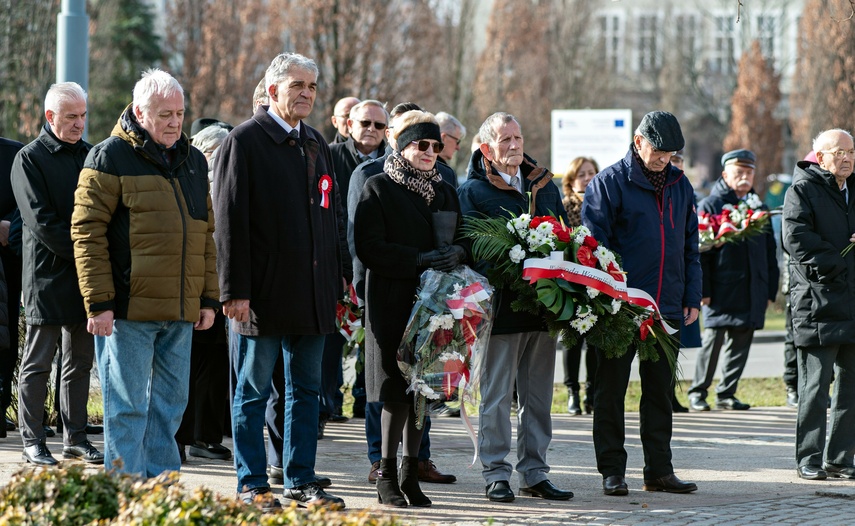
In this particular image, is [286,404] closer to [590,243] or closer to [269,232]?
[269,232]

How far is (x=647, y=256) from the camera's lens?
7.32 metres

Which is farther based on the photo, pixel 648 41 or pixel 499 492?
pixel 648 41

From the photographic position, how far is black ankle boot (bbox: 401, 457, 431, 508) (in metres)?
6.58

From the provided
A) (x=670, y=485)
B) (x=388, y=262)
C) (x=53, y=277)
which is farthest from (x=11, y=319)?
(x=670, y=485)

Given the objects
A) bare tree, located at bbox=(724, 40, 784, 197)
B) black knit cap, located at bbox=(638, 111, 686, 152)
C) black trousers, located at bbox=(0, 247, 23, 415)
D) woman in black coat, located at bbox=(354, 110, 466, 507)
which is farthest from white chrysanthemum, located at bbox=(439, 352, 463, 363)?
bare tree, located at bbox=(724, 40, 784, 197)

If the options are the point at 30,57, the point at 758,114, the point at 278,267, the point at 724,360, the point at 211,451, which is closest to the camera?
the point at 278,267

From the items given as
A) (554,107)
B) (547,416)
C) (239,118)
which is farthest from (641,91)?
(547,416)

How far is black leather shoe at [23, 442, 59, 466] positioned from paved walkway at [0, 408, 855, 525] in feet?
0.32

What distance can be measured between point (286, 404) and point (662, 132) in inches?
111

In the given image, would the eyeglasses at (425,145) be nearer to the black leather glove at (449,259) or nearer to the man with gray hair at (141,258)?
the black leather glove at (449,259)

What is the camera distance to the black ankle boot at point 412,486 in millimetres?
6578

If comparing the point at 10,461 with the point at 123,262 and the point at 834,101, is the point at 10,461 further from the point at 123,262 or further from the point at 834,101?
the point at 834,101

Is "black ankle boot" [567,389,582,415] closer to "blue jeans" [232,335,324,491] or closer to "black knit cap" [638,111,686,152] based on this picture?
"black knit cap" [638,111,686,152]

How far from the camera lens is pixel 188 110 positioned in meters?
36.4
